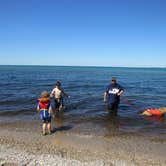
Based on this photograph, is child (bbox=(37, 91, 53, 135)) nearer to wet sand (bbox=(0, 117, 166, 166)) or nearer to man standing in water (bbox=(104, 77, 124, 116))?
wet sand (bbox=(0, 117, 166, 166))

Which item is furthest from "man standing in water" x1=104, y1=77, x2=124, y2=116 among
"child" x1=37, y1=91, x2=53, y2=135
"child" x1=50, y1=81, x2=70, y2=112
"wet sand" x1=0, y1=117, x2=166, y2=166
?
"child" x1=37, y1=91, x2=53, y2=135

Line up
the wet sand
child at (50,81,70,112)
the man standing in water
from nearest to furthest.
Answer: the wet sand < the man standing in water < child at (50,81,70,112)

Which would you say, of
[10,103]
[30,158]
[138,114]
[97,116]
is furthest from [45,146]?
[10,103]

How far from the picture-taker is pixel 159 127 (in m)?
9.95

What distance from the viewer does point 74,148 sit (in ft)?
22.9

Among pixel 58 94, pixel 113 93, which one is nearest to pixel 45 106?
pixel 58 94

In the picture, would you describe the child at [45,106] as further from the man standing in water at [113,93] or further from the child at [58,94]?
the man standing in water at [113,93]

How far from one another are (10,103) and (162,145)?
37.0 ft

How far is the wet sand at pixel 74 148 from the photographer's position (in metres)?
5.80

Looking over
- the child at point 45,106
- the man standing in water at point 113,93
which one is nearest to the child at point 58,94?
the man standing in water at point 113,93

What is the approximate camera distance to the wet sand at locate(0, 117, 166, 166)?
5796mm

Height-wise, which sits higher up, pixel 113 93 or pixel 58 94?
pixel 113 93

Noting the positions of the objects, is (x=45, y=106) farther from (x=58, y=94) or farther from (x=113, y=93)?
(x=113, y=93)

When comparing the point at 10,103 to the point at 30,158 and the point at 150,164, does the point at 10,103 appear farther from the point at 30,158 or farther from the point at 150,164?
the point at 150,164
